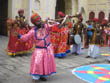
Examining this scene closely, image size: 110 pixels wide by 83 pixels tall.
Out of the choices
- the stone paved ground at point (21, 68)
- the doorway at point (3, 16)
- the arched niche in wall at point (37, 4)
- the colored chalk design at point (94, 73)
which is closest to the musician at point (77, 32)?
the stone paved ground at point (21, 68)

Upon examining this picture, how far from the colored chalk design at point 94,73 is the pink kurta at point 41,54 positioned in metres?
1.12

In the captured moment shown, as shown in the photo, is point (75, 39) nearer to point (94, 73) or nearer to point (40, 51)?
point (94, 73)

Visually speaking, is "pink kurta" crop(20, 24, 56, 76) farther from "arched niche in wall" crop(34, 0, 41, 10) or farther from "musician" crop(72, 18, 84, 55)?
"arched niche in wall" crop(34, 0, 41, 10)

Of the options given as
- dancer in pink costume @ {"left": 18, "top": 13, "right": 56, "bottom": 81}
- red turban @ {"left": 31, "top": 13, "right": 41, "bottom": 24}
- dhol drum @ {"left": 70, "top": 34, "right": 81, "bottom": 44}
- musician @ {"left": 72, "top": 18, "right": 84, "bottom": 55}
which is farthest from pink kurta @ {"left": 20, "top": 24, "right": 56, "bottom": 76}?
musician @ {"left": 72, "top": 18, "right": 84, "bottom": 55}

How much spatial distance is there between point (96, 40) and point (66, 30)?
1.33 meters

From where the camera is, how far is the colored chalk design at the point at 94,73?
5.46m

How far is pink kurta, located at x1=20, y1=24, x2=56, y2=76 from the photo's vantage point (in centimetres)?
486

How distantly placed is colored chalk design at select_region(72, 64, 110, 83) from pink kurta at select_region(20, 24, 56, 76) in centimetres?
112

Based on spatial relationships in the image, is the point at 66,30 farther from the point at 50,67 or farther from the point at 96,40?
the point at 50,67

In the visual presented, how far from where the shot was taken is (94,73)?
6.07 metres

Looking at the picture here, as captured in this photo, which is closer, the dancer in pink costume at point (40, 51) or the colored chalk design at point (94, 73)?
the dancer in pink costume at point (40, 51)

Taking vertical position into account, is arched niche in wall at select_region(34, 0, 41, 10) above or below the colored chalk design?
above

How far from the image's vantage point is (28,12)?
573 inches

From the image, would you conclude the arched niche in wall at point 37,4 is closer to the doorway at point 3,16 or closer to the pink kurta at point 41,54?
the doorway at point 3,16
